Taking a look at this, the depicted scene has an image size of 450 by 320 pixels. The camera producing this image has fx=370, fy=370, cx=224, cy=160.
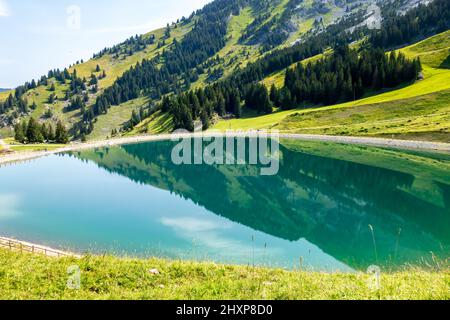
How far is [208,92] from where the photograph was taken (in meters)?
162

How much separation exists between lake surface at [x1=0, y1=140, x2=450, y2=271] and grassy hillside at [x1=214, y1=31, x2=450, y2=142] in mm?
14529

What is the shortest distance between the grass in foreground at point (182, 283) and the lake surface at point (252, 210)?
1.94 meters

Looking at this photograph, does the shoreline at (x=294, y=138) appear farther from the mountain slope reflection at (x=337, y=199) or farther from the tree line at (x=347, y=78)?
the tree line at (x=347, y=78)

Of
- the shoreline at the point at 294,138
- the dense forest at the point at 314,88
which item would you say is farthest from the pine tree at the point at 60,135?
the dense forest at the point at 314,88

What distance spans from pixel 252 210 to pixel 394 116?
2891 inches

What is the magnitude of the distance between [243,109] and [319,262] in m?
136

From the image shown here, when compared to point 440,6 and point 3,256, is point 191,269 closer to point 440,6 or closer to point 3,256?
point 3,256

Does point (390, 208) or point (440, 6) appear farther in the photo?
point (440, 6)

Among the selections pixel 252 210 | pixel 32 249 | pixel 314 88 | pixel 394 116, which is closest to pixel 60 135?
pixel 314 88

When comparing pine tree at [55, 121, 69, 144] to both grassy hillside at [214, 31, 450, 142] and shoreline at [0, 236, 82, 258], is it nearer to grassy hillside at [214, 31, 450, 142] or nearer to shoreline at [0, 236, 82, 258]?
grassy hillside at [214, 31, 450, 142]

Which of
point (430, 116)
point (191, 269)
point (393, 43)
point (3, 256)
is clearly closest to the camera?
point (191, 269)

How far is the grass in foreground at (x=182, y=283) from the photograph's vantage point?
35.2 feet

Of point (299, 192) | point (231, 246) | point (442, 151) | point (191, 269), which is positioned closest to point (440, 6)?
point (442, 151)
